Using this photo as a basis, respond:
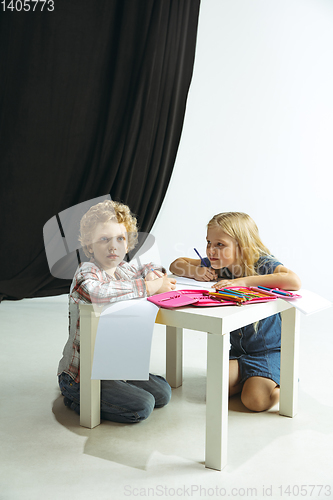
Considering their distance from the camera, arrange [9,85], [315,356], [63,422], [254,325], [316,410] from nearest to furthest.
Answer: [63,422] → [316,410] → [254,325] → [315,356] → [9,85]

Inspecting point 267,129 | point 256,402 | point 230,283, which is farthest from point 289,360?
point 267,129

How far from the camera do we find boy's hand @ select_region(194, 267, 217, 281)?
1.48 meters

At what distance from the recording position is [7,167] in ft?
9.86

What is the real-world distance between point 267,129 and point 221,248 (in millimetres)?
1915

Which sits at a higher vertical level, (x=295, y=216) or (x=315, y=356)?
(x=295, y=216)

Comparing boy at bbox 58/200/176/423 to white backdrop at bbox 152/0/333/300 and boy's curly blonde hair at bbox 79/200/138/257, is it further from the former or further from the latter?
white backdrop at bbox 152/0/333/300

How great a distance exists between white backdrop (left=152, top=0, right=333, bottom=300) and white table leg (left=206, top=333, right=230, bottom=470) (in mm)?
2160

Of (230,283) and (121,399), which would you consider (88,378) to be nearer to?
(121,399)

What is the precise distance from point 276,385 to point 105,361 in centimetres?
61

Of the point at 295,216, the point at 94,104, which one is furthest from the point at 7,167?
the point at 295,216

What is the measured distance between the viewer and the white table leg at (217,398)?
1.00 m

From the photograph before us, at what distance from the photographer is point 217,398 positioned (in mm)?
1010

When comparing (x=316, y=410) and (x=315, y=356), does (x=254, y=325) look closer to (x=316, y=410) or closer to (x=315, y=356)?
(x=316, y=410)

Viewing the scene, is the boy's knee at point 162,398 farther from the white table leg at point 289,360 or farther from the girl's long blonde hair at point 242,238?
the girl's long blonde hair at point 242,238
